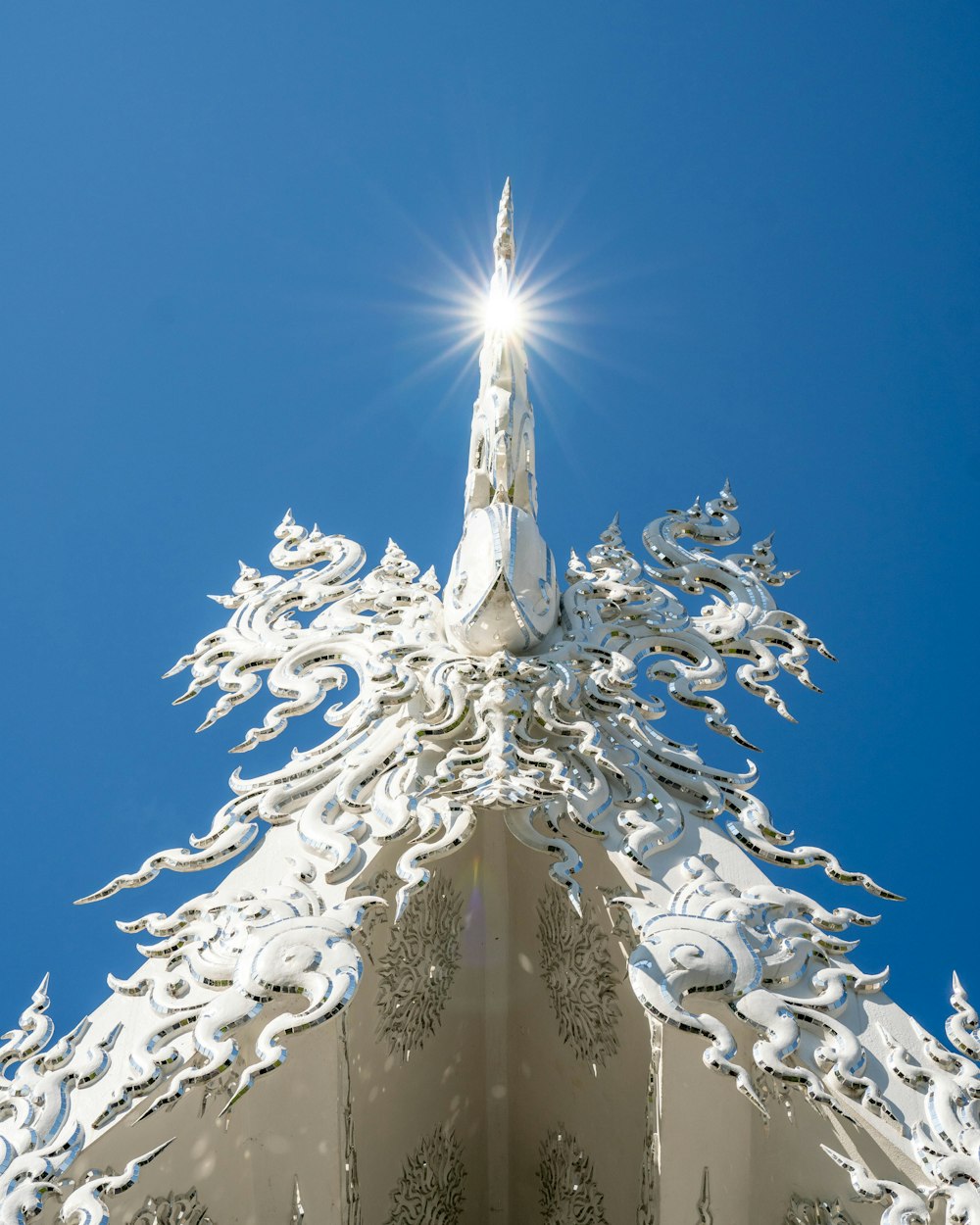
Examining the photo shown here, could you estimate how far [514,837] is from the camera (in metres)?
3.71

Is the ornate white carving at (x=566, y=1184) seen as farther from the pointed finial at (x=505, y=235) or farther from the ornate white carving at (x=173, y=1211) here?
the pointed finial at (x=505, y=235)

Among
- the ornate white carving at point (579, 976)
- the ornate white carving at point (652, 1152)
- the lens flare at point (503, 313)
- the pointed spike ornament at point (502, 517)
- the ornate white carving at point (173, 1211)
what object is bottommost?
the ornate white carving at point (173, 1211)

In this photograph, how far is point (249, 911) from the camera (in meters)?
3.12

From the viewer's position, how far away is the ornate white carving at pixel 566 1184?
12.2ft

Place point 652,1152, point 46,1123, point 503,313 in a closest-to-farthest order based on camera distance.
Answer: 1. point 46,1123
2. point 652,1152
3. point 503,313

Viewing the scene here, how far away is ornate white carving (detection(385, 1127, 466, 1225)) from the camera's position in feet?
12.0

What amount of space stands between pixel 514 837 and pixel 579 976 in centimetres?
49

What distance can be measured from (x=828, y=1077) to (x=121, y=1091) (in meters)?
1.57

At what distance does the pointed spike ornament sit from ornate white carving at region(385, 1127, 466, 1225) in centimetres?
156

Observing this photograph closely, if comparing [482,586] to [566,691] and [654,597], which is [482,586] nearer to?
[566,691]

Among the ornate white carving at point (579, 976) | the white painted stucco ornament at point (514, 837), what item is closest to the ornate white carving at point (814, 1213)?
the white painted stucco ornament at point (514, 837)

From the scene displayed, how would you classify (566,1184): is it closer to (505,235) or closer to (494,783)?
(494,783)

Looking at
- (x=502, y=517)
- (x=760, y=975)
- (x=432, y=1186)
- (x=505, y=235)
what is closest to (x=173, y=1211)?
(x=432, y=1186)

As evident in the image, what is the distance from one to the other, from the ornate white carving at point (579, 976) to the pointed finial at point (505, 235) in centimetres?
251
